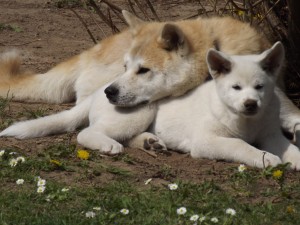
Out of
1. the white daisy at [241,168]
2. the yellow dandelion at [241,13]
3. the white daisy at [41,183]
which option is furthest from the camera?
the yellow dandelion at [241,13]

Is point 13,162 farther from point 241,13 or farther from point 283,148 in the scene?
point 241,13

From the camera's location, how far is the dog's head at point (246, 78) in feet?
15.8

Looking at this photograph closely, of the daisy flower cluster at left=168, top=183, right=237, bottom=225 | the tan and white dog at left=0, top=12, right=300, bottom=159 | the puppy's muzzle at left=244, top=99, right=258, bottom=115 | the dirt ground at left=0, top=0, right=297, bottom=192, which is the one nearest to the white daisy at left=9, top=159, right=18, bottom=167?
the dirt ground at left=0, top=0, right=297, bottom=192

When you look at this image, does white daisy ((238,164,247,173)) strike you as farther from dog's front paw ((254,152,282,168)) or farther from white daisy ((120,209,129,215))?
white daisy ((120,209,129,215))

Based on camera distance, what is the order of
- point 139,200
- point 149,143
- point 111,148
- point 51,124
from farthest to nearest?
point 51,124 → point 149,143 → point 111,148 → point 139,200

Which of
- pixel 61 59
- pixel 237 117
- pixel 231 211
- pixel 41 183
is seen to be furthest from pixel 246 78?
pixel 61 59

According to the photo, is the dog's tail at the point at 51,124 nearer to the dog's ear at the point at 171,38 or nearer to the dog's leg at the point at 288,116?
the dog's ear at the point at 171,38

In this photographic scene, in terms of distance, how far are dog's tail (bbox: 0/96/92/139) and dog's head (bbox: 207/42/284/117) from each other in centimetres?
132

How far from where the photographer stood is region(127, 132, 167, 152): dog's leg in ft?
17.6

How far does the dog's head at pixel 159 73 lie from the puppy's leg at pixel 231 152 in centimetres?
71

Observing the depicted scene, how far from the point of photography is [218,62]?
16.7 feet

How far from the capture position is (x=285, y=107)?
5617 mm

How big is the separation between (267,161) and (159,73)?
1.35 m

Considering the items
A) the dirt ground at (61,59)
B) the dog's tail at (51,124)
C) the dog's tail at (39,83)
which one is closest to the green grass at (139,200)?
the dirt ground at (61,59)
